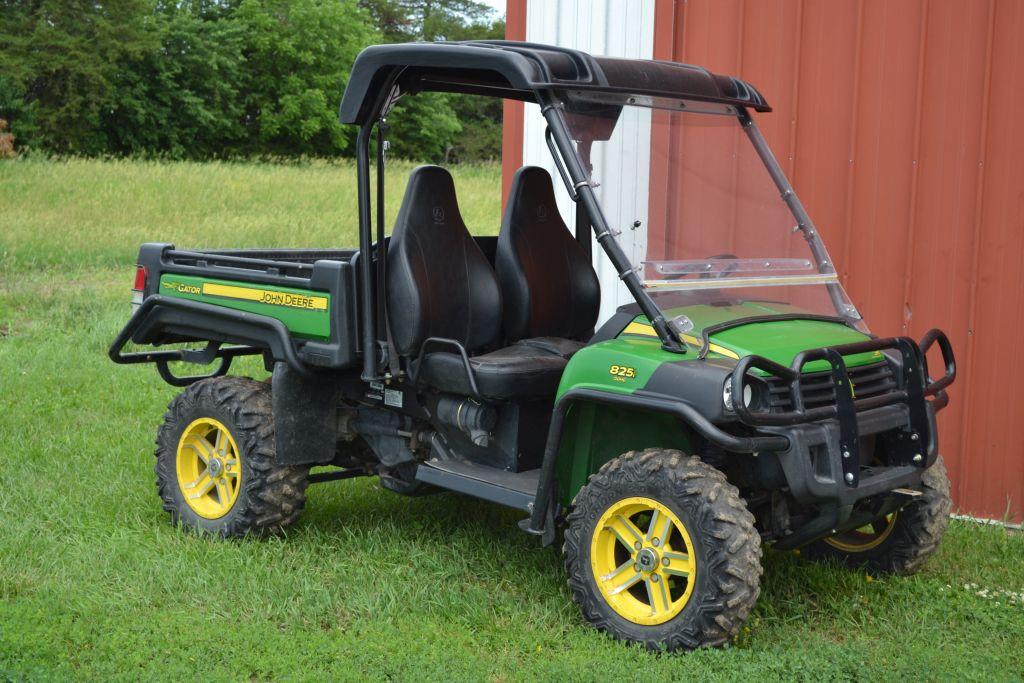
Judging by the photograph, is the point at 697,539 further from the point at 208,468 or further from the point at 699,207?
the point at 208,468

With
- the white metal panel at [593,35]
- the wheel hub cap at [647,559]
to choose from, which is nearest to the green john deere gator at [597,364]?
the wheel hub cap at [647,559]

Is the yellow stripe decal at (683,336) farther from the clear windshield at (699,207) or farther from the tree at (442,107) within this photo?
the tree at (442,107)

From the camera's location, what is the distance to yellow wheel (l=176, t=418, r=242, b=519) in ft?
18.9

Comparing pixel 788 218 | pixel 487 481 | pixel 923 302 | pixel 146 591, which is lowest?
pixel 146 591

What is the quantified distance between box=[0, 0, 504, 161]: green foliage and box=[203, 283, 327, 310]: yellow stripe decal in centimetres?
2795

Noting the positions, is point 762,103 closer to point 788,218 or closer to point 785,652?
point 788,218

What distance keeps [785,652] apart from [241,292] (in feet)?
9.42

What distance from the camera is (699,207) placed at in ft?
16.1

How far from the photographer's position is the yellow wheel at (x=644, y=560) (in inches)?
173

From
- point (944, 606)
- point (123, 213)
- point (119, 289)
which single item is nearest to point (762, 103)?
point (944, 606)

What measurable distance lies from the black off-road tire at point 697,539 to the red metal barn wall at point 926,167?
8.78ft

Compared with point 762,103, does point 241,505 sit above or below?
below

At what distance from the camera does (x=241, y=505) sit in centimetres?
562

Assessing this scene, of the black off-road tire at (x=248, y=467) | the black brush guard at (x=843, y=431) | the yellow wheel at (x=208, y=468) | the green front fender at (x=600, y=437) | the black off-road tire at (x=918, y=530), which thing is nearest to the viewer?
the black brush guard at (x=843, y=431)
